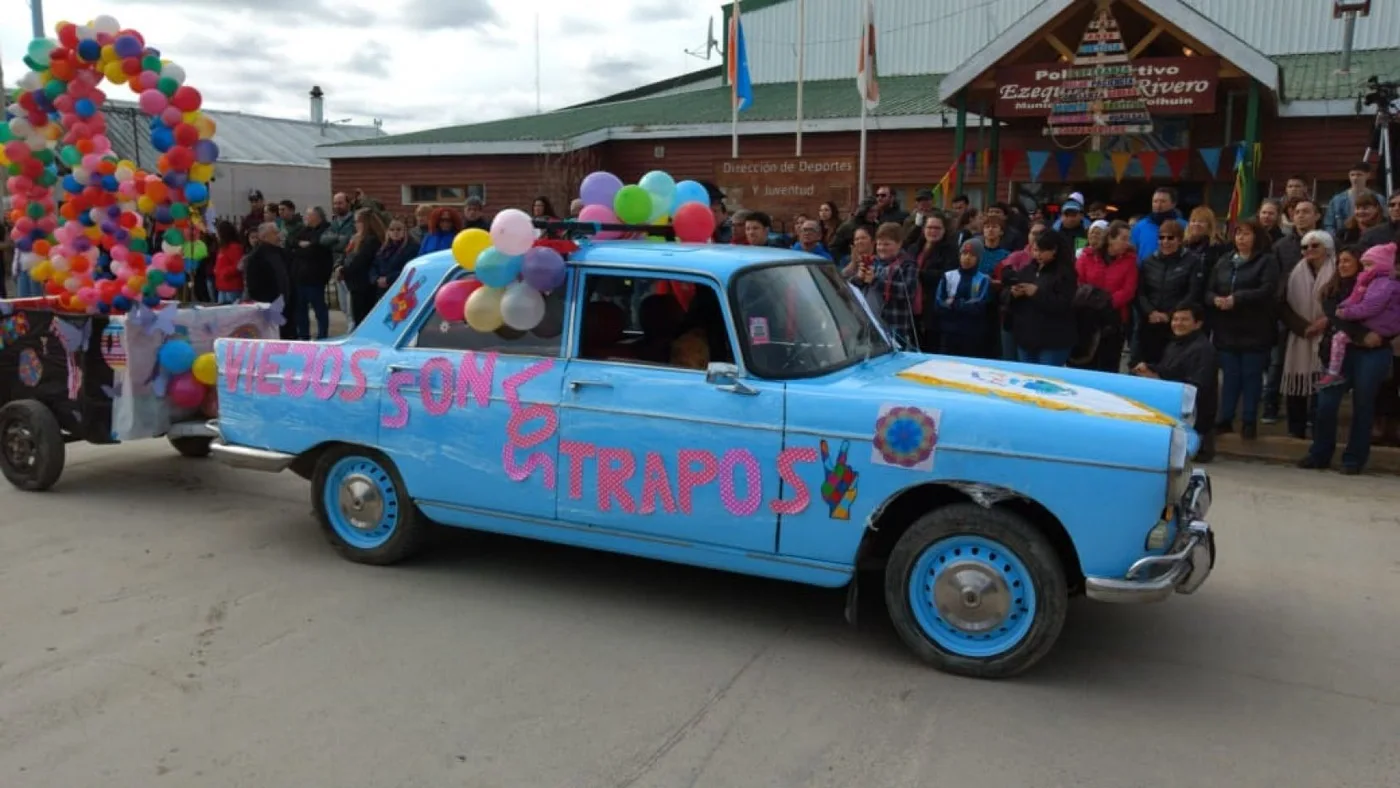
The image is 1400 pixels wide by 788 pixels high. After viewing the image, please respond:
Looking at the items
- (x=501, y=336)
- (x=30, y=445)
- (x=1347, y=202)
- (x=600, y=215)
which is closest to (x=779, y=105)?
(x=1347, y=202)

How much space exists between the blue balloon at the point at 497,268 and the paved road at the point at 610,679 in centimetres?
150

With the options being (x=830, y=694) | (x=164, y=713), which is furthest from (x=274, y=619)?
(x=830, y=694)

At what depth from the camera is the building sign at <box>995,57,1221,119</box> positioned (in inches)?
535

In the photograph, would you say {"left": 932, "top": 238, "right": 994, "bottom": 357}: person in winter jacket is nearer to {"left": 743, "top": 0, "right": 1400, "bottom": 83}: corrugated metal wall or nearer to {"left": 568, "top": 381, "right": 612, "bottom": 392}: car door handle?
{"left": 568, "top": 381, "right": 612, "bottom": 392}: car door handle

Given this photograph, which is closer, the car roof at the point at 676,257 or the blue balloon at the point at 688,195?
the car roof at the point at 676,257

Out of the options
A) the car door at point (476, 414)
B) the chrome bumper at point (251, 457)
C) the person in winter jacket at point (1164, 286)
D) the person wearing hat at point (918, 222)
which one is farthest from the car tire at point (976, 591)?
the person wearing hat at point (918, 222)

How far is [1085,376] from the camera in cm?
498

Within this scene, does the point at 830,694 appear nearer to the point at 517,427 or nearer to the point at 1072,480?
the point at 1072,480

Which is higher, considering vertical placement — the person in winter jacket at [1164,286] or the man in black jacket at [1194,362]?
the person in winter jacket at [1164,286]

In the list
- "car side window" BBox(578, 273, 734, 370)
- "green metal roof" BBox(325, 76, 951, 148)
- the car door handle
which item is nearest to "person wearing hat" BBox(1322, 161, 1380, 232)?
"car side window" BBox(578, 273, 734, 370)

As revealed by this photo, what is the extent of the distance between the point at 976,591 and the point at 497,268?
2.56 metres

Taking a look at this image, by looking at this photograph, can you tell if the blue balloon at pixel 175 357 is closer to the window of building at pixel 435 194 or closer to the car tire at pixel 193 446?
the car tire at pixel 193 446

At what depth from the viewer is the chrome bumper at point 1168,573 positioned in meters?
3.89

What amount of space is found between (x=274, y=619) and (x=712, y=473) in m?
2.10
